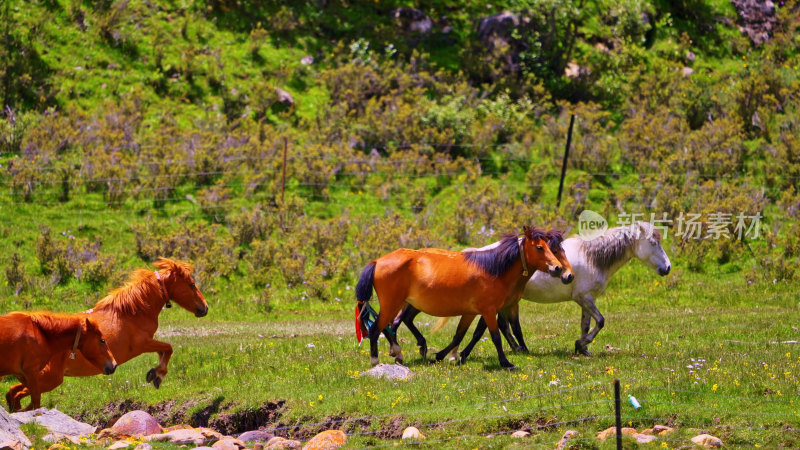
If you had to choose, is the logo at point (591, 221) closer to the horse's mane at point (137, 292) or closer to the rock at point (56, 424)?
the horse's mane at point (137, 292)

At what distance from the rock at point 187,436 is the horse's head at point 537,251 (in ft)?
18.5

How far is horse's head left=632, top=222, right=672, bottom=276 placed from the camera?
53.8 ft

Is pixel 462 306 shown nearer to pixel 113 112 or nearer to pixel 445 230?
→ pixel 445 230

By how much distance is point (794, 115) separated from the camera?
3128 centimetres

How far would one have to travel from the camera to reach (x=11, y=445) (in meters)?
9.87

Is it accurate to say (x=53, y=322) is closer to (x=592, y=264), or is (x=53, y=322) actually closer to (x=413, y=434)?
(x=413, y=434)

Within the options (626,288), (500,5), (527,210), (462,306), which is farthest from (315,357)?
(500,5)

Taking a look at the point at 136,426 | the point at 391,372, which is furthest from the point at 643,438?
the point at 136,426

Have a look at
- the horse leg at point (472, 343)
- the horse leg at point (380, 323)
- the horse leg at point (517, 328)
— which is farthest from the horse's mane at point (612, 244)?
the horse leg at point (380, 323)

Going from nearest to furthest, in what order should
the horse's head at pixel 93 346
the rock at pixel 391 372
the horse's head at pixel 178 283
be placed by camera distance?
the horse's head at pixel 93 346 < the rock at pixel 391 372 < the horse's head at pixel 178 283

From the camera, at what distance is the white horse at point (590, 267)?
15.8 metres

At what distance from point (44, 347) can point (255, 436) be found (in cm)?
314

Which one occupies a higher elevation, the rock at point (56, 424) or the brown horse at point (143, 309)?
the brown horse at point (143, 309)

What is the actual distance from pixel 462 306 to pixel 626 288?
9.81 metres
